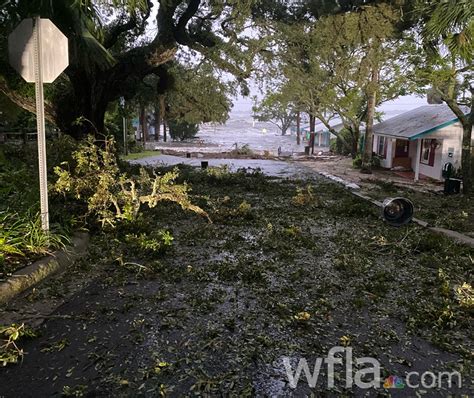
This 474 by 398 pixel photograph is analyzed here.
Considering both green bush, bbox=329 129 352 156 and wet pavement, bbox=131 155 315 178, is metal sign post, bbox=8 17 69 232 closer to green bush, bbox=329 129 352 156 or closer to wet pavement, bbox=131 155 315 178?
wet pavement, bbox=131 155 315 178

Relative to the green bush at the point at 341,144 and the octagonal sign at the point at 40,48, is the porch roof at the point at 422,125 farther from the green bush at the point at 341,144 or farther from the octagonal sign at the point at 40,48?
the octagonal sign at the point at 40,48

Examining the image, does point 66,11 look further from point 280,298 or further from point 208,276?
point 280,298

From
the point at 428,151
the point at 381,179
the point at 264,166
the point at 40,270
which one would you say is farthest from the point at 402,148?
the point at 40,270

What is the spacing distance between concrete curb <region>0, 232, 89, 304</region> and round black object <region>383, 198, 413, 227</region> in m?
5.21

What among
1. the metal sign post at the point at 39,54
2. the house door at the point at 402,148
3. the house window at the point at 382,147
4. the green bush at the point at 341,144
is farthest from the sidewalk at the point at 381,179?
the green bush at the point at 341,144

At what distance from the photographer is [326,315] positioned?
3.58 meters

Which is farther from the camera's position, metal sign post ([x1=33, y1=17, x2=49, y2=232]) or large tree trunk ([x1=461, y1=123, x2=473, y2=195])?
large tree trunk ([x1=461, y1=123, x2=473, y2=195])

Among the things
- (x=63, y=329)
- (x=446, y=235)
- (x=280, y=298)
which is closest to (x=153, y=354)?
(x=63, y=329)

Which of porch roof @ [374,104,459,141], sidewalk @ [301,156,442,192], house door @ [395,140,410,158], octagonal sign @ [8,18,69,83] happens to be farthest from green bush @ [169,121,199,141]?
octagonal sign @ [8,18,69,83]

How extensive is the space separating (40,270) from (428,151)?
19.5 m

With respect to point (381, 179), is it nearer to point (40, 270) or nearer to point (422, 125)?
point (422, 125)

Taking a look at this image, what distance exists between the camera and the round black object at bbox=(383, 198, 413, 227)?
24.1 feet

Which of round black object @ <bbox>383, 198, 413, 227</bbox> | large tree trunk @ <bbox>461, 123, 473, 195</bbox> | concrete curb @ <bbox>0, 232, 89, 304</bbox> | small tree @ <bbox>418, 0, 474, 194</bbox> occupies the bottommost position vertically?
concrete curb @ <bbox>0, 232, 89, 304</bbox>

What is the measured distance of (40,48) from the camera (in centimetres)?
451
